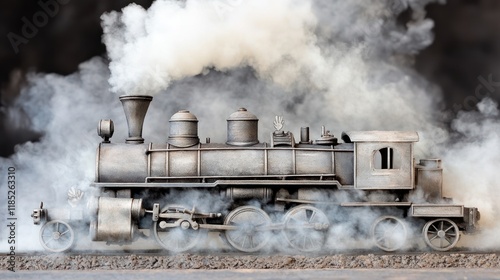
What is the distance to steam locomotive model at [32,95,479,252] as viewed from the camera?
30.3 ft

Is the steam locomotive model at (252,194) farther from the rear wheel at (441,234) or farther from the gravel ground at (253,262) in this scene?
the gravel ground at (253,262)

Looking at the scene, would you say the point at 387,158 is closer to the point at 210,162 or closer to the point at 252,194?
the point at 252,194

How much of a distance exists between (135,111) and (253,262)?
99.4 inches

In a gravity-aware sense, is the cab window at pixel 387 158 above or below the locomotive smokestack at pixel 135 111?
below

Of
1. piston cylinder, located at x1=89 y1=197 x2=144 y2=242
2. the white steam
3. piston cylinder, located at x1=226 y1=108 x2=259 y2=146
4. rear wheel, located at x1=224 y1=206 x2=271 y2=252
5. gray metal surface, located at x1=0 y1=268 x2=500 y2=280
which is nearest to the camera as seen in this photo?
gray metal surface, located at x1=0 y1=268 x2=500 y2=280

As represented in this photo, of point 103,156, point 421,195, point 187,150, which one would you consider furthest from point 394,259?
point 103,156

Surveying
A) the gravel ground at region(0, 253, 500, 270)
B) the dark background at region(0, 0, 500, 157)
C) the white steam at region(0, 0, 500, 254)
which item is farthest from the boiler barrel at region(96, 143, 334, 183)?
the dark background at region(0, 0, 500, 157)

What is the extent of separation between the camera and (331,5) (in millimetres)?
11586

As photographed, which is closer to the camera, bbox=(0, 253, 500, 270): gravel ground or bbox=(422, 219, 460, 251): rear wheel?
bbox=(0, 253, 500, 270): gravel ground

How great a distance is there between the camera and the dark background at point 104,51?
37.7 ft

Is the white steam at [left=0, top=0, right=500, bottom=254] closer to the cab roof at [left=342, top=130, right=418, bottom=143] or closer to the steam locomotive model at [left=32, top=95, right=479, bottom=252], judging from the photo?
the steam locomotive model at [left=32, top=95, right=479, bottom=252]

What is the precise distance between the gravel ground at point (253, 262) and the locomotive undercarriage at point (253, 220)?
0.50 m

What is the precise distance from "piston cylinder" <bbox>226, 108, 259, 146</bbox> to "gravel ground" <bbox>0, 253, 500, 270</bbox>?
60.6 inches

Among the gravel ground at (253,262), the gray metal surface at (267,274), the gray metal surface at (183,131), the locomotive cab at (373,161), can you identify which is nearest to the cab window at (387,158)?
the locomotive cab at (373,161)
